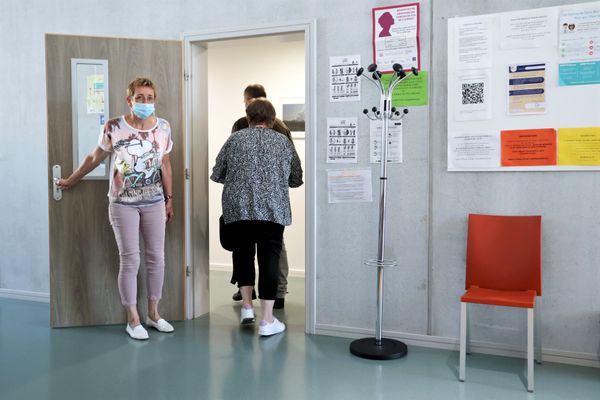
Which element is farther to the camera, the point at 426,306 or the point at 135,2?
the point at 135,2

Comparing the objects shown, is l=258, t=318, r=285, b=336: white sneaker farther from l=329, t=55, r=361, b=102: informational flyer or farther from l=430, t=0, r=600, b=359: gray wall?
l=329, t=55, r=361, b=102: informational flyer

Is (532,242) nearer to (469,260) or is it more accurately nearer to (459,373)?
(469,260)

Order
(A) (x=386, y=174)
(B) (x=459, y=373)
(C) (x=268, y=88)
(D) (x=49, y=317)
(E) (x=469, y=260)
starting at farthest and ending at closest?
(C) (x=268, y=88) → (D) (x=49, y=317) → (A) (x=386, y=174) → (E) (x=469, y=260) → (B) (x=459, y=373)

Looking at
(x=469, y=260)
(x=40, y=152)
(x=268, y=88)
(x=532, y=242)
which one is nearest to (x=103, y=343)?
(x=40, y=152)

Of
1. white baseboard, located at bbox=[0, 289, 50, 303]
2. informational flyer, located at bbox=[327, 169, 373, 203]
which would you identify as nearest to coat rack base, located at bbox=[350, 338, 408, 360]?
informational flyer, located at bbox=[327, 169, 373, 203]

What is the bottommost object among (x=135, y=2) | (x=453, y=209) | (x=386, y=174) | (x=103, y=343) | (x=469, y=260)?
(x=103, y=343)

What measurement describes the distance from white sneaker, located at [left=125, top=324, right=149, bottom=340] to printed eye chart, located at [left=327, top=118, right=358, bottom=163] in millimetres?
1519

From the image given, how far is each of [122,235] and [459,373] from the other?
2035mm

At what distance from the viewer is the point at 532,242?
9.46 ft

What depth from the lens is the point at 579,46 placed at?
9.34ft

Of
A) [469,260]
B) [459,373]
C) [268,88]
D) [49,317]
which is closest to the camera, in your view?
[459,373]

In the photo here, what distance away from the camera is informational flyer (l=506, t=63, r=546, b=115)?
9.61 ft

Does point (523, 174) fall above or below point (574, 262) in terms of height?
above

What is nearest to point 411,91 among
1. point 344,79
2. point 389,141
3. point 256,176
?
point 389,141
